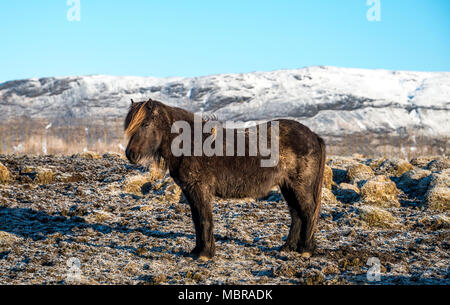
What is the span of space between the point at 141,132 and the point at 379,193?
331 inches

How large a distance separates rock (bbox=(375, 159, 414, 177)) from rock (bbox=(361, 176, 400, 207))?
10.4ft

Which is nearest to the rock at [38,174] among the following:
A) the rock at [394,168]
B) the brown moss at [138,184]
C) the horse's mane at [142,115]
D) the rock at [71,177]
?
the rock at [71,177]

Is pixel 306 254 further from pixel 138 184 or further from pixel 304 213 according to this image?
pixel 138 184

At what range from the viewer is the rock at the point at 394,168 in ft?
52.4

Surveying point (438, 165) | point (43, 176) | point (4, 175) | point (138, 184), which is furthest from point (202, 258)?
point (438, 165)

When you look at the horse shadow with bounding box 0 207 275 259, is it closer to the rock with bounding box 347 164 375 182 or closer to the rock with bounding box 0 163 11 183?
the rock with bounding box 0 163 11 183

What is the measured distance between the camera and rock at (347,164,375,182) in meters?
15.0

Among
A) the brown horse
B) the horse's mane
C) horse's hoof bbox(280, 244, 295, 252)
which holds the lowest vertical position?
horse's hoof bbox(280, 244, 295, 252)

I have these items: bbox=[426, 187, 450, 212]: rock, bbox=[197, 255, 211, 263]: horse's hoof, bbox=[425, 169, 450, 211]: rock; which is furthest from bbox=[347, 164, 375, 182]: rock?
bbox=[197, 255, 211, 263]: horse's hoof

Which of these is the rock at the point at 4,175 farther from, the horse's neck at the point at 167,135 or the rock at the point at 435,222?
the rock at the point at 435,222

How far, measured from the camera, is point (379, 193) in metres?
12.5
